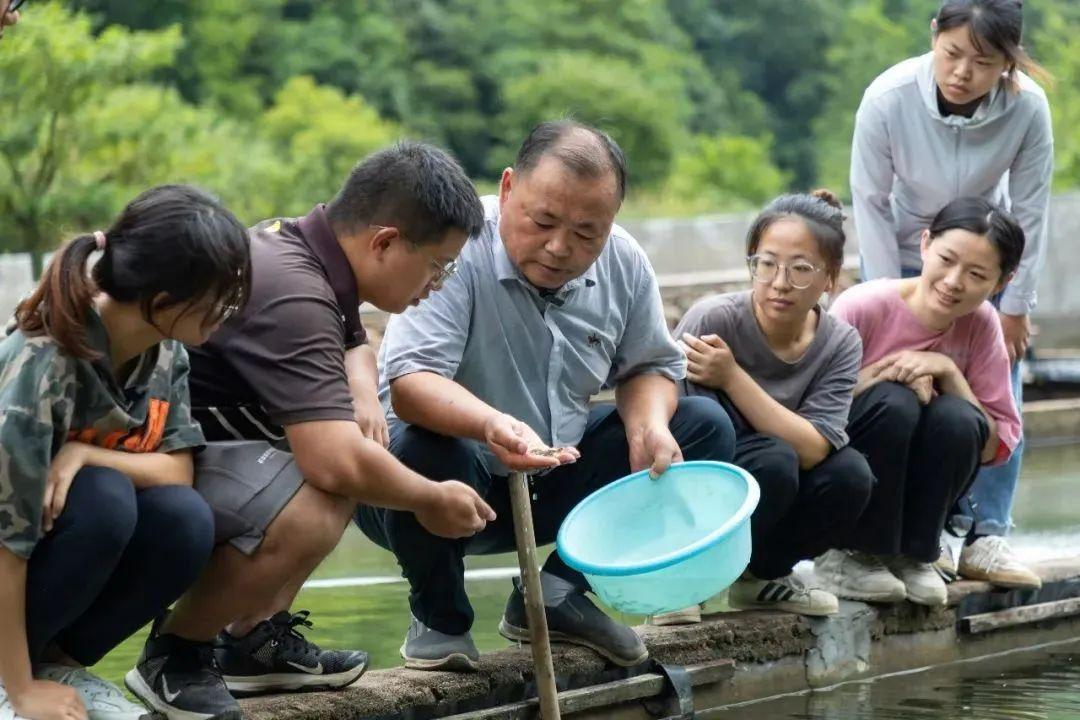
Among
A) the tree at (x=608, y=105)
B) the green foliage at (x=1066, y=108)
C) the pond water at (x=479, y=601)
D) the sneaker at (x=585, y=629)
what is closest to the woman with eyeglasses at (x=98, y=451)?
the sneaker at (x=585, y=629)

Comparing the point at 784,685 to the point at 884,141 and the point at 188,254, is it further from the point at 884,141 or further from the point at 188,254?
the point at 188,254

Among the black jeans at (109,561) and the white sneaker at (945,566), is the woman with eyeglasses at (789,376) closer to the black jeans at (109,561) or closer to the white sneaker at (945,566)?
the white sneaker at (945,566)

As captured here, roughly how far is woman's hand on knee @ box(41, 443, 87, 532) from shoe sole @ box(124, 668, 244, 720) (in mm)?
426

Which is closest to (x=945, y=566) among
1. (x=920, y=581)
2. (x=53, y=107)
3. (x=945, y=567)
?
(x=945, y=567)

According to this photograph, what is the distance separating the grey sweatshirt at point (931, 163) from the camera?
176 inches

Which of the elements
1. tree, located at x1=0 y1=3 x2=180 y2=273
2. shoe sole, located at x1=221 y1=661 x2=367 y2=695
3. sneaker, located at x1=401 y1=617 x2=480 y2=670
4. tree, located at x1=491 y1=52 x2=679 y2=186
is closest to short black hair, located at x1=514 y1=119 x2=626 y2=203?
sneaker, located at x1=401 y1=617 x2=480 y2=670

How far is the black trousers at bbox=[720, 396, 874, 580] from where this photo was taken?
12.0ft

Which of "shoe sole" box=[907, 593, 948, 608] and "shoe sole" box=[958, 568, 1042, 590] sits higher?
"shoe sole" box=[907, 593, 948, 608]

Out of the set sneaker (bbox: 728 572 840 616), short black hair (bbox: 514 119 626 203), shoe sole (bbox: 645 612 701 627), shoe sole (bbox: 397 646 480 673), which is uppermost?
short black hair (bbox: 514 119 626 203)

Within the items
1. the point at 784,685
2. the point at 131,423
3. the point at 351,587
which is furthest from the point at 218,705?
the point at 351,587

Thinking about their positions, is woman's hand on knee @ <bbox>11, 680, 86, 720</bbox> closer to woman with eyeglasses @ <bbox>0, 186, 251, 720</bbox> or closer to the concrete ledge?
woman with eyeglasses @ <bbox>0, 186, 251, 720</bbox>

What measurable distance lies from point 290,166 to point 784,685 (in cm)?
1656

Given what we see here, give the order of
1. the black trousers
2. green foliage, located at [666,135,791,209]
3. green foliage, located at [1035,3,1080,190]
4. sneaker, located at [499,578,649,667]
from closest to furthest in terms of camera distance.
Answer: sneaker, located at [499,578,649,667] → the black trousers → green foliage, located at [1035,3,1080,190] → green foliage, located at [666,135,791,209]

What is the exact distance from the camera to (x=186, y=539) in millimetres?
2656
